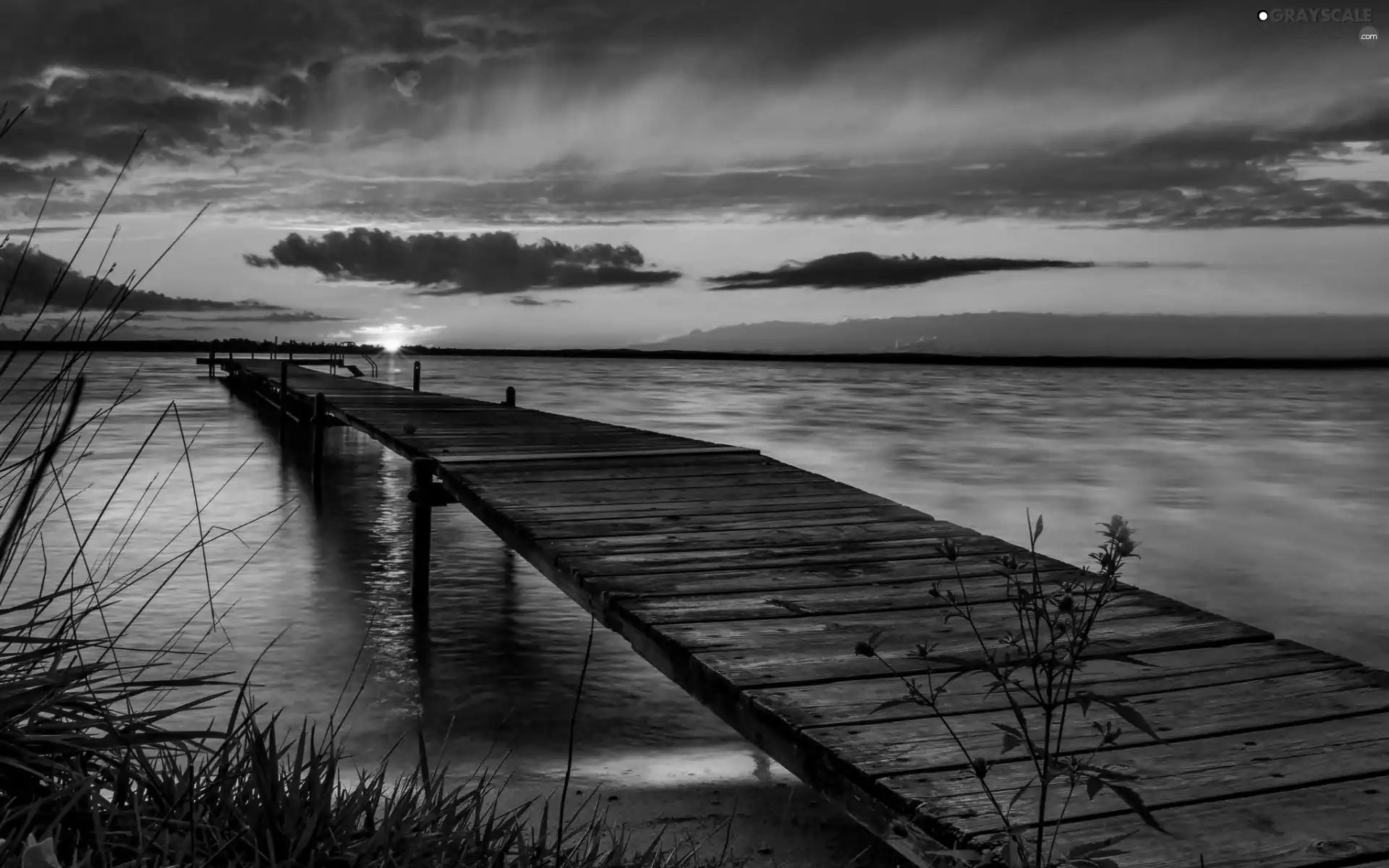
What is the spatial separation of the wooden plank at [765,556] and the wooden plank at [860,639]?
0.91 meters

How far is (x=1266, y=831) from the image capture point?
235 cm

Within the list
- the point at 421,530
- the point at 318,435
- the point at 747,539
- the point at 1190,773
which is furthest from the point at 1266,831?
the point at 318,435

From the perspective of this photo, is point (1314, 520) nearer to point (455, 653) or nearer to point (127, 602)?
point (455, 653)

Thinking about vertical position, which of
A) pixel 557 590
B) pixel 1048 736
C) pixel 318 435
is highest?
pixel 1048 736

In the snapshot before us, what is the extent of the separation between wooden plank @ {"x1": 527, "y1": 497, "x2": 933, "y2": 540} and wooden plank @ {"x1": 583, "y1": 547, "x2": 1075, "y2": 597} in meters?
0.98

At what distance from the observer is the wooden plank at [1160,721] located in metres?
2.74

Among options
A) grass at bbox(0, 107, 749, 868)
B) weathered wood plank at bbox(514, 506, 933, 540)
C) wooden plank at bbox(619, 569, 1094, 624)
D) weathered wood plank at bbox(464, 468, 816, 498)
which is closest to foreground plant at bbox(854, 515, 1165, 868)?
grass at bbox(0, 107, 749, 868)

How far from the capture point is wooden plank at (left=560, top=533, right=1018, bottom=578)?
493cm

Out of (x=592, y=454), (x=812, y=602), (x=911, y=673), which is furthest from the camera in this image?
(x=592, y=454)

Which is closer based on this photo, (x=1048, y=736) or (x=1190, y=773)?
(x=1048, y=736)

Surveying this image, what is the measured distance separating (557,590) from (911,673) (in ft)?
24.4

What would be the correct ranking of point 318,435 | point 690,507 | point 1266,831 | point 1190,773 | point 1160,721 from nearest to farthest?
point 1266,831 → point 1190,773 → point 1160,721 → point 690,507 → point 318,435

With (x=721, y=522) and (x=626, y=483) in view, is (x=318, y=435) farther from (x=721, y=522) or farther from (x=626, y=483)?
(x=721, y=522)

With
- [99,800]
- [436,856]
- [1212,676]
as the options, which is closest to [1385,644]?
[1212,676]
